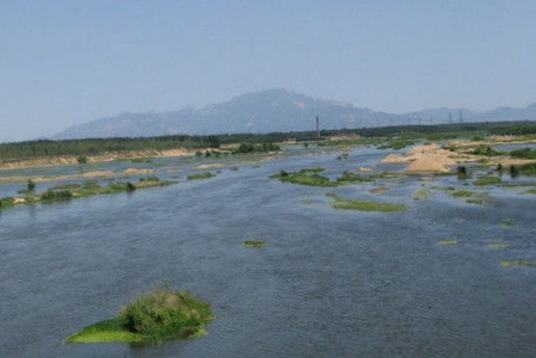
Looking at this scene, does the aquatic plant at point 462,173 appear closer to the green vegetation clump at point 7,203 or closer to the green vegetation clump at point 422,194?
the green vegetation clump at point 422,194

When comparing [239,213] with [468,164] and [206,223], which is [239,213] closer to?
[206,223]

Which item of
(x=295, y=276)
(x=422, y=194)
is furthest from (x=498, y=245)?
(x=422, y=194)

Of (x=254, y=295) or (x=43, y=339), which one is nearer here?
(x=43, y=339)

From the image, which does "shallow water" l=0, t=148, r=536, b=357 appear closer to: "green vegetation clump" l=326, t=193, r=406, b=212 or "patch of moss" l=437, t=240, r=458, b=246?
"patch of moss" l=437, t=240, r=458, b=246

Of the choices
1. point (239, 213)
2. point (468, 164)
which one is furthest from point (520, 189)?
point (468, 164)

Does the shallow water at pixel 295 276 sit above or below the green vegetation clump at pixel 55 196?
below

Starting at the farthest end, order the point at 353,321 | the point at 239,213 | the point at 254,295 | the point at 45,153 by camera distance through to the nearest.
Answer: the point at 45,153, the point at 239,213, the point at 254,295, the point at 353,321

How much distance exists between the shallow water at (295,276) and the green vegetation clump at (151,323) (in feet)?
2.05

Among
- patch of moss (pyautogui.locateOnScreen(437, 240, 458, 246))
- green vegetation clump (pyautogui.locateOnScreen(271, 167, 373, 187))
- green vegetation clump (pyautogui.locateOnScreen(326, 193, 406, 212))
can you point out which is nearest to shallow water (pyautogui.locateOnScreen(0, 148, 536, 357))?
patch of moss (pyautogui.locateOnScreen(437, 240, 458, 246))

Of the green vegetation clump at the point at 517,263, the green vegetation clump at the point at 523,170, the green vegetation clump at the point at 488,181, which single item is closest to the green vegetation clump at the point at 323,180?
the green vegetation clump at the point at 488,181

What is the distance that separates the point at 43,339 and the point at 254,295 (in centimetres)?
909

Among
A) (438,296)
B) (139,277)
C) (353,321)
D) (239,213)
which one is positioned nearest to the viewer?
(353,321)

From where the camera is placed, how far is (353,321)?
25.9 metres

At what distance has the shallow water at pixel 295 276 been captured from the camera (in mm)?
24172
